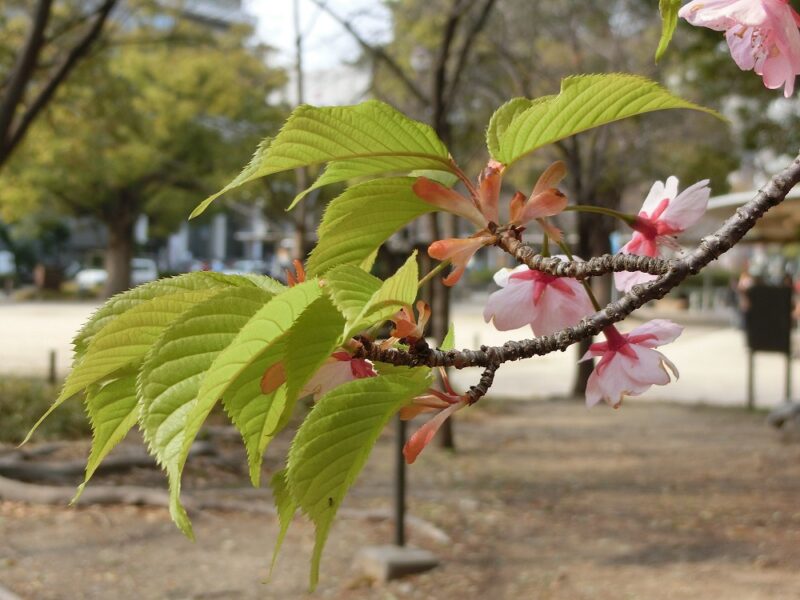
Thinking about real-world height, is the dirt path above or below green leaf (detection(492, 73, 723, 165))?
below

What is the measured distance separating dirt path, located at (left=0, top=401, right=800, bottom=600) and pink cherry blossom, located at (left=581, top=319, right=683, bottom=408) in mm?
3862

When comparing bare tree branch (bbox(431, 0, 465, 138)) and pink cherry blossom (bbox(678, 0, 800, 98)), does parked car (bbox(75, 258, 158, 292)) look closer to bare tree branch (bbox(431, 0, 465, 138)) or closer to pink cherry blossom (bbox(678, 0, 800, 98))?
bare tree branch (bbox(431, 0, 465, 138))

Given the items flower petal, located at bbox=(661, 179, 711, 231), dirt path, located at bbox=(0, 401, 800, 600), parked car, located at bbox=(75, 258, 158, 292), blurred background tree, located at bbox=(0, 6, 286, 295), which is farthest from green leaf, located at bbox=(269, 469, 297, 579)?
parked car, located at bbox=(75, 258, 158, 292)

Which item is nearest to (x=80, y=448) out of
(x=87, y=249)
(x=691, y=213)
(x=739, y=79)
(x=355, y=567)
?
(x=355, y=567)

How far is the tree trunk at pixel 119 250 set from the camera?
2862cm

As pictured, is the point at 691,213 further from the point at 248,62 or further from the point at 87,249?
the point at 87,249

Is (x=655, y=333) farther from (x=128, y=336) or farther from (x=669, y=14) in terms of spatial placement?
(x=128, y=336)

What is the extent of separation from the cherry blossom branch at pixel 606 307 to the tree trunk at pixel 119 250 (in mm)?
29024

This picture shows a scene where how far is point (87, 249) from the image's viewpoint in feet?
154

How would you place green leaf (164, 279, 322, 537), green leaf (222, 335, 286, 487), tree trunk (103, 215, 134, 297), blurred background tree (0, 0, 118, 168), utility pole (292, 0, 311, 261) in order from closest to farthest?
green leaf (164, 279, 322, 537) → green leaf (222, 335, 286, 487) → blurred background tree (0, 0, 118, 168) → utility pole (292, 0, 311, 261) → tree trunk (103, 215, 134, 297)

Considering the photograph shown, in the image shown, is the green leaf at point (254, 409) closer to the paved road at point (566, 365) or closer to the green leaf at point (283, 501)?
the green leaf at point (283, 501)

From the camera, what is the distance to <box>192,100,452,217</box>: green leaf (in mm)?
516

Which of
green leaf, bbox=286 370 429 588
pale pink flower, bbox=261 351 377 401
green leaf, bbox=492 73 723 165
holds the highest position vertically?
green leaf, bbox=492 73 723 165

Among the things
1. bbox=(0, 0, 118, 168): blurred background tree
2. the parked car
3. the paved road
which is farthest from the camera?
the parked car
